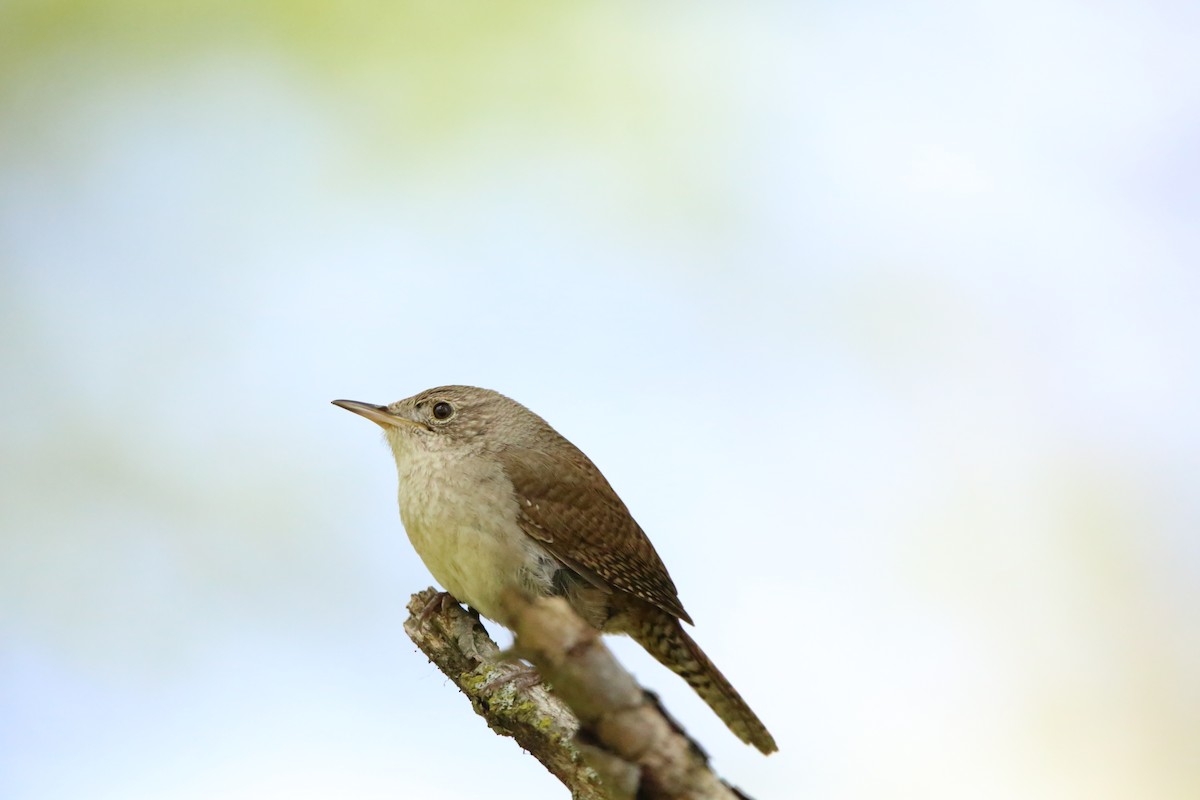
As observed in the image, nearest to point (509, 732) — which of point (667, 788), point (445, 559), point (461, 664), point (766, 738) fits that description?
point (461, 664)

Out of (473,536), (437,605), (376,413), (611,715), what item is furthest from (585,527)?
(611,715)

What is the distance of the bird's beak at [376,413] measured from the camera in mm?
5277

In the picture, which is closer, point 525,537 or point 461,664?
point 461,664

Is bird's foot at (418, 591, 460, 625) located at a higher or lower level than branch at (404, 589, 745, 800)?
higher

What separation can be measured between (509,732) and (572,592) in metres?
0.95

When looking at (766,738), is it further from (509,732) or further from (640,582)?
(509,732)

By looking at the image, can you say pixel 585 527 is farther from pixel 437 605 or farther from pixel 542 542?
pixel 437 605

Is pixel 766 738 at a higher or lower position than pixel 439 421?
lower

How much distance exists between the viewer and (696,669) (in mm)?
4699

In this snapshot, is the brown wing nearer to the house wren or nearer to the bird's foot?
the house wren

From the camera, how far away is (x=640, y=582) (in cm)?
457

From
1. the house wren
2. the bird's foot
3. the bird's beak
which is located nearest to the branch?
the bird's foot

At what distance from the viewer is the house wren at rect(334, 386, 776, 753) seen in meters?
4.49

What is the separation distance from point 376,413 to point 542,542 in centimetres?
113
